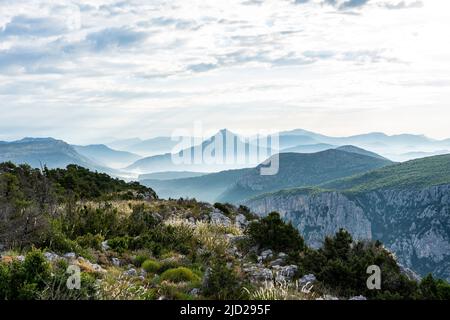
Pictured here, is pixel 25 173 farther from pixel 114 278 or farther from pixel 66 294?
pixel 66 294

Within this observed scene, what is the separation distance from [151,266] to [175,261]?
77cm

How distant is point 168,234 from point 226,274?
6123 mm

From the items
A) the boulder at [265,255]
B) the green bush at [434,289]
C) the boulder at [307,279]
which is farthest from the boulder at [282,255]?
Result: the green bush at [434,289]

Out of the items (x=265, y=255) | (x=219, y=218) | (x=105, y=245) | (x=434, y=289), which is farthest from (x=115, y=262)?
(x=219, y=218)

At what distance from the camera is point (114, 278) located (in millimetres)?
9211

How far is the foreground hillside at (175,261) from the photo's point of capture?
797cm

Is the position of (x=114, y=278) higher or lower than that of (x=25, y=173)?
lower

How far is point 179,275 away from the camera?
1016cm

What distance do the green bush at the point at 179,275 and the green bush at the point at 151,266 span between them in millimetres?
830

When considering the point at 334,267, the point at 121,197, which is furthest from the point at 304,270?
the point at 121,197

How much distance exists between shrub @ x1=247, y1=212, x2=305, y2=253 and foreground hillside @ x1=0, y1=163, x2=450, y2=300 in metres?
0.03

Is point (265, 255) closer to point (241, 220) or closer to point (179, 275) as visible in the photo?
point (179, 275)
